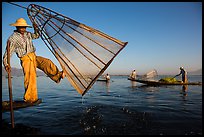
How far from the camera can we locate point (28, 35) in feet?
17.6

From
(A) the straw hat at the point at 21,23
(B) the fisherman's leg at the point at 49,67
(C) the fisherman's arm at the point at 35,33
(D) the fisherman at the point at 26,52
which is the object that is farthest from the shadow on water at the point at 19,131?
(A) the straw hat at the point at 21,23

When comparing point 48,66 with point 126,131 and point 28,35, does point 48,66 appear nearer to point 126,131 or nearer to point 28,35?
point 28,35

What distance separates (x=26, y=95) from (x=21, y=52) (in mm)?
1146

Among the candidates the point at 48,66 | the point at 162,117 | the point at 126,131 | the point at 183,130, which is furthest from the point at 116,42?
the point at 162,117

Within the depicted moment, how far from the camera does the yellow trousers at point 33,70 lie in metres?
5.25

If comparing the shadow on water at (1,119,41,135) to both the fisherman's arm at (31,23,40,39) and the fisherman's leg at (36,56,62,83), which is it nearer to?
the fisherman's leg at (36,56,62,83)

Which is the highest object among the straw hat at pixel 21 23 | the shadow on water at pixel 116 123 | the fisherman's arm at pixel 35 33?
the straw hat at pixel 21 23

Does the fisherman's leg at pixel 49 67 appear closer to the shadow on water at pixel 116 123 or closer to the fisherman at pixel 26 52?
the fisherman at pixel 26 52

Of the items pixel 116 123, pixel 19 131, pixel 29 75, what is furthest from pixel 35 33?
pixel 116 123

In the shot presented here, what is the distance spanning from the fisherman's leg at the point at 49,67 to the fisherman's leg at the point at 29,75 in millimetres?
248

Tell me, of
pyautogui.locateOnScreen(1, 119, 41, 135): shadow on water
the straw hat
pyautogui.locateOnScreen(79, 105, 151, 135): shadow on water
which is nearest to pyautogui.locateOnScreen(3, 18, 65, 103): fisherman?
the straw hat

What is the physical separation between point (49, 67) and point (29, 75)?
1.93ft

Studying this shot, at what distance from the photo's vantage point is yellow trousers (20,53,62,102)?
17.2 feet

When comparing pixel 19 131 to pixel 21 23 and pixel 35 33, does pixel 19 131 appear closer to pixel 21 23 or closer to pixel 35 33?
pixel 35 33
